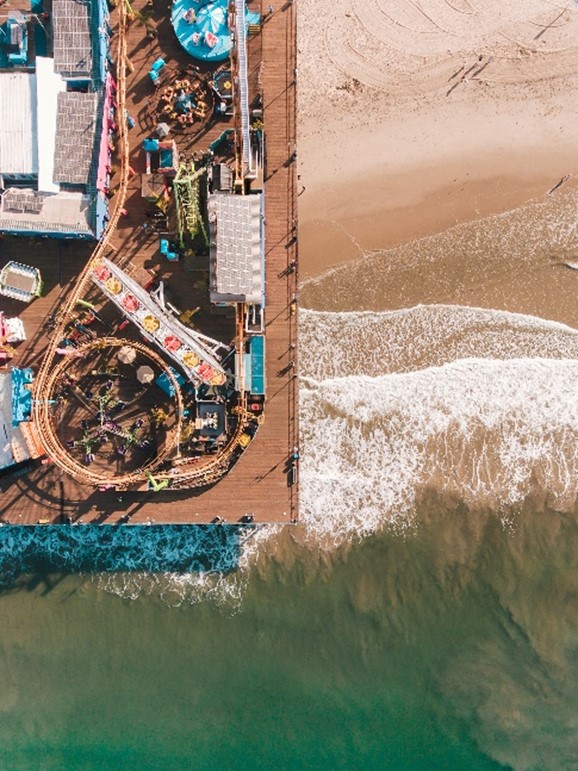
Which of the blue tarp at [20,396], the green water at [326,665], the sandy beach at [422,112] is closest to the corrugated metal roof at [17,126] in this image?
the blue tarp at [20,396]

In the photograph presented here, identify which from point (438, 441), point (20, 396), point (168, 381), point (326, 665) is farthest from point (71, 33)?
point (326, 665)

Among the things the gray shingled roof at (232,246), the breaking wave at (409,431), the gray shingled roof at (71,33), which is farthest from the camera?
the breaking wave at (409,431)

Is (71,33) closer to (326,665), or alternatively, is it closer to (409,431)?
(409,431)

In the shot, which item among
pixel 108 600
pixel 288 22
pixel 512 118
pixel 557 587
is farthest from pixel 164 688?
pixel 512 118

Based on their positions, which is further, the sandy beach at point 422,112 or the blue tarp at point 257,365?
the sandy beach at point 422,112

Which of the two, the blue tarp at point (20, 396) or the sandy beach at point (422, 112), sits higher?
the sandy beach at point (422, 112)

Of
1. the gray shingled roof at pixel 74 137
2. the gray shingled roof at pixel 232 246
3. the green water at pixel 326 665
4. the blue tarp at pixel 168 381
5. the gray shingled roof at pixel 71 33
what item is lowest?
the green water at pixel 326 665

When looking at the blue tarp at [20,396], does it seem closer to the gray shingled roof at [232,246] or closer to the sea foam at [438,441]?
the gray shingled roof at [232,246]
